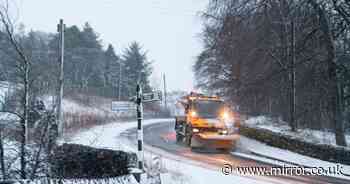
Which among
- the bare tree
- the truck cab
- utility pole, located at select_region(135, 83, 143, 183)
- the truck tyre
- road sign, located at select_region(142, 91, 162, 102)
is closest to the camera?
the bare tree

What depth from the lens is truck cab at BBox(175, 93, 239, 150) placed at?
2162 cm

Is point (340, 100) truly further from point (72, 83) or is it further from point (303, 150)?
point (72, 83)

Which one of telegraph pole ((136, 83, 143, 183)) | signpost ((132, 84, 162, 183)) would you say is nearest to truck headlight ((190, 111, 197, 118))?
signpost ((132, 84, 162, 183))

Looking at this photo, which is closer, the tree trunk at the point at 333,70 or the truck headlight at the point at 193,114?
the tree trunk at the point at 333,70

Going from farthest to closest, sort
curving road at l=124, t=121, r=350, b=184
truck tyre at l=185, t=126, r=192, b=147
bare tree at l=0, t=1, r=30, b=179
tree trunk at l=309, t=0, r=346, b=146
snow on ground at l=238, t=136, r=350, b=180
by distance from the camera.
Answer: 1. truck tyre at l=185, t=126, r=192, b=147
2. tree trunk at l=309, t=0, r=346, b=146
3. snow on ground at l=238, t=136, r=350, b=180
4. curving road at l=124, t=121, r=350, b=184
5. bare tree at l=0, t=1, r=30, b=179

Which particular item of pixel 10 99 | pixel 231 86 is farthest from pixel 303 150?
pixel 231 86

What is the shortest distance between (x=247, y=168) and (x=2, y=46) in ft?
33.3

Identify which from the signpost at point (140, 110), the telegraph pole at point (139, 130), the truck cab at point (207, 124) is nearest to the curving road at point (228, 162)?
the truck cab at point (207, 124)

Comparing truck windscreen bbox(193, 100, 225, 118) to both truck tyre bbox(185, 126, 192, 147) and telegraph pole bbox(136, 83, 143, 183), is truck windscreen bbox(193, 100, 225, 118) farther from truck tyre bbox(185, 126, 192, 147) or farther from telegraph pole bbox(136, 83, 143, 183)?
telegraph pole bbox(136, 83, 143, 183)

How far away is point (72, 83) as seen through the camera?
240 ft

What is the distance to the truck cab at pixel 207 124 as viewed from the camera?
2162 cm

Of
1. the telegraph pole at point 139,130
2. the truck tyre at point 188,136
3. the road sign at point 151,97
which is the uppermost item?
Result: the road sign at point 151,97

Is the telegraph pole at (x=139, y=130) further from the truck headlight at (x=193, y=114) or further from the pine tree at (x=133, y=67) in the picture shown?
the pine tree at (x=133, y=67)

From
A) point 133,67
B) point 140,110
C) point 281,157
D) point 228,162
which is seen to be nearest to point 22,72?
point 140,110
